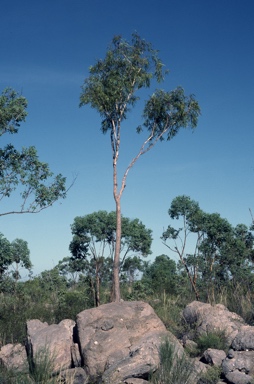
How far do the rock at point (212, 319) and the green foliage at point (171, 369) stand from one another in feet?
10.6

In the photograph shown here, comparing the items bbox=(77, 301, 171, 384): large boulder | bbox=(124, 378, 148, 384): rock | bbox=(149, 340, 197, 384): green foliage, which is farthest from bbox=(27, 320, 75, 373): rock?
bbox=(149, 340, 197, 384): green foliage

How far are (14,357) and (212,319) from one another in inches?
233

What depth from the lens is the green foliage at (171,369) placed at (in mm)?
11831

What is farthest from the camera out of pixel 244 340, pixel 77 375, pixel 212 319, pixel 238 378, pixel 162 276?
pixel 162 276

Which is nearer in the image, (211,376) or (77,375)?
(211,376)

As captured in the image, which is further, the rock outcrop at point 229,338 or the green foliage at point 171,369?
the rock outcrop at point 229,338

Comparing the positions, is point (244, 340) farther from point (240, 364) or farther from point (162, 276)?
point (162, 276)

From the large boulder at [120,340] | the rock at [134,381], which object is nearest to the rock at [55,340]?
the large boulder at [120,340]

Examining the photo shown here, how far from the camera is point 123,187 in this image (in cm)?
2203

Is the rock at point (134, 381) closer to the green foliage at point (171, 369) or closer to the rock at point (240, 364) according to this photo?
the green foliage at point (171, 369)

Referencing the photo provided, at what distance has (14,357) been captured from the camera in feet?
52.3

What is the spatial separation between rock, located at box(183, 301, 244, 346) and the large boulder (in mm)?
1304

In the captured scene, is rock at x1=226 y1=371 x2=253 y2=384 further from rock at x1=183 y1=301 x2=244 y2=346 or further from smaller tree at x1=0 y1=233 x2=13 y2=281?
smaller tree at x1=0 y1=233 x2=13 y2=281

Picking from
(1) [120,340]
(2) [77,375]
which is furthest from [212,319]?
(2) [77,375]
